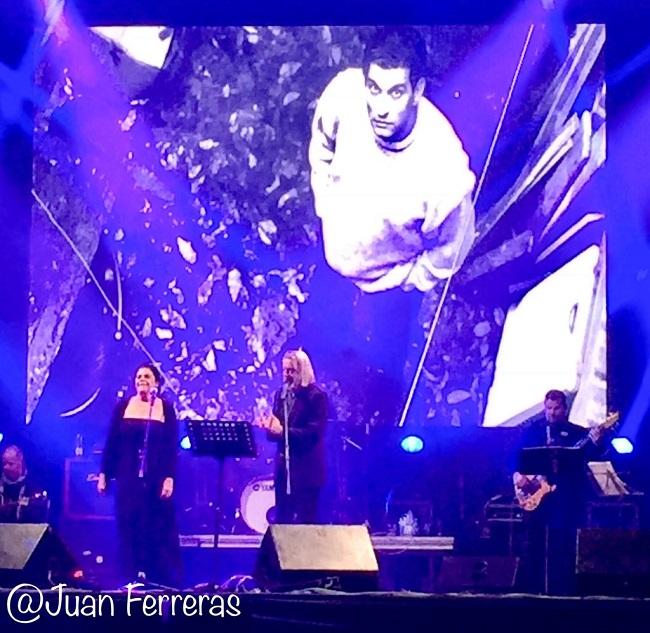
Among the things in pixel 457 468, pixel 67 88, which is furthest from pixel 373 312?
pixel 67 88

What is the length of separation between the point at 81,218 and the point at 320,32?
75.3 inches

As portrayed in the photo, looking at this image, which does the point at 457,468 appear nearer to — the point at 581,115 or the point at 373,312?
the point at 373,312

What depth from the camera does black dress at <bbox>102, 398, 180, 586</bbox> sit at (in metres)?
8.07

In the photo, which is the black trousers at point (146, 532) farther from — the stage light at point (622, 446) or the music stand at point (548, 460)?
the stage light at point (622, 446)

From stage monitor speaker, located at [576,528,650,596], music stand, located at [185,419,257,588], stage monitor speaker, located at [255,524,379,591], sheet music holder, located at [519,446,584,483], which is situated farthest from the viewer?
sheet music holder, located at [519,446,584,483]

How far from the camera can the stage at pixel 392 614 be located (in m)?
5.81

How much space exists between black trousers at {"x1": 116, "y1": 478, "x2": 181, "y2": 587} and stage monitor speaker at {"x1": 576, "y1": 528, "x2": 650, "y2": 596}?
9.30 ft

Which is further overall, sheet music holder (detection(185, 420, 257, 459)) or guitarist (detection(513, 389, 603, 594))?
guitarist (detection(513, 389, 603, 594))

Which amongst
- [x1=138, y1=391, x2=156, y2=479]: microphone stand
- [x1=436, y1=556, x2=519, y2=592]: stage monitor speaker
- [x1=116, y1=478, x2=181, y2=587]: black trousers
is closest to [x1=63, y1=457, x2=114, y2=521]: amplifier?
[x1=116, y1=478, x2=181, y2=587]: black trousers

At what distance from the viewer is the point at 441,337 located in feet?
26.9

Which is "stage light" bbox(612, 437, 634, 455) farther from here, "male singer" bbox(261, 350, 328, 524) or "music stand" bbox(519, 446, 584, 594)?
"male singer" bbox(261, 350, 328, 524)

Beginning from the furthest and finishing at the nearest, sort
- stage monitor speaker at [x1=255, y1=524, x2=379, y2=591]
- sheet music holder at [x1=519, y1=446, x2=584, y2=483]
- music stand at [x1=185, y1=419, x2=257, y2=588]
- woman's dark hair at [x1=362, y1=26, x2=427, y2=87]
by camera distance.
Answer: woman's dark hair at [x1=362, y1=26, x2=427, y2=87], sheet music holder at [x1=519, y1=446, x2=584, y2=483], music stand at [x1=185, y1=419, x2=257, y2=588], stage monitor speaker at [x1=255, y1=524, x2=379, y2=591]

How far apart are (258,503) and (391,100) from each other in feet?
8.77

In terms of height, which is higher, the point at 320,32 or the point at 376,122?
the point at 320,32
